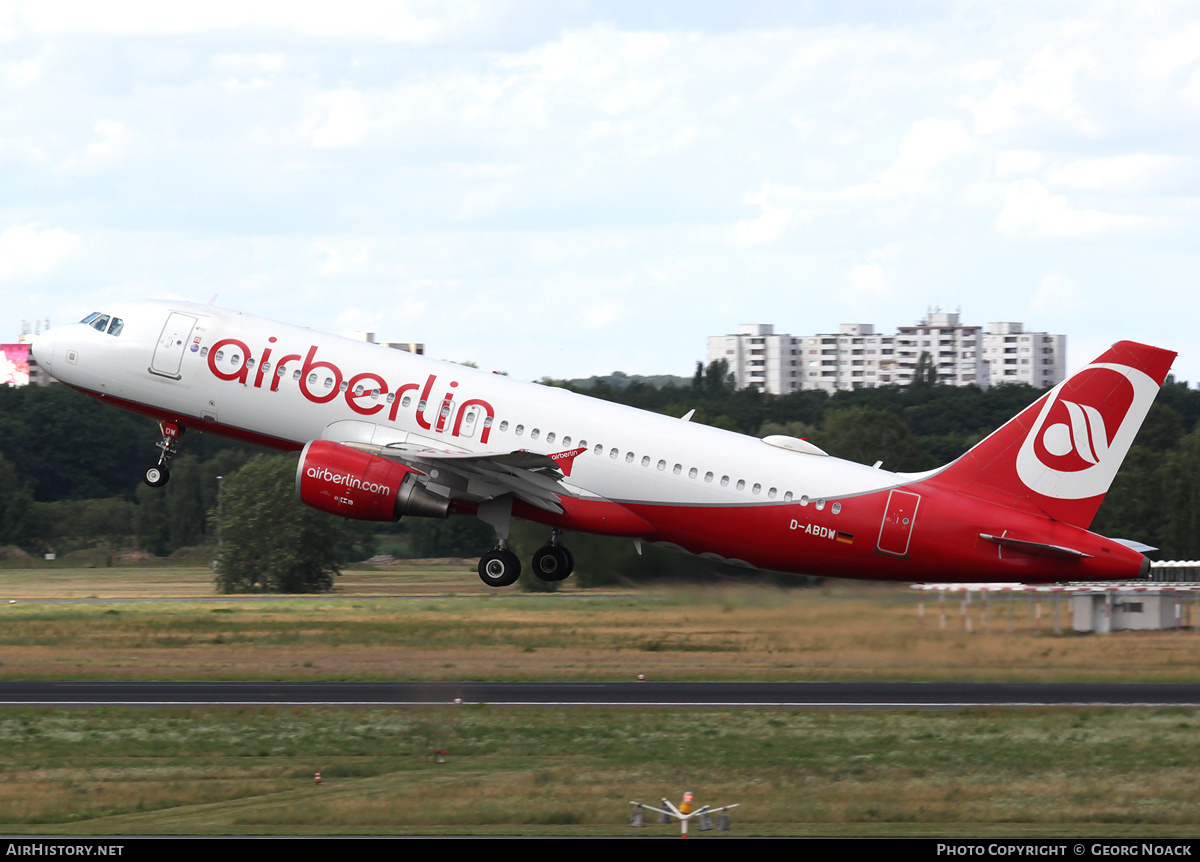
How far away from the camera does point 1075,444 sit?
36656 mm

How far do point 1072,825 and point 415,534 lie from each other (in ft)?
281

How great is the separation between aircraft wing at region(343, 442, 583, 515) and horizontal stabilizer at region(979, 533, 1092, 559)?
1067cm

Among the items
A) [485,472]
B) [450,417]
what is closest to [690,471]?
[485,472]

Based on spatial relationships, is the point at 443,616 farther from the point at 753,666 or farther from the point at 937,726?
the point at 937,726

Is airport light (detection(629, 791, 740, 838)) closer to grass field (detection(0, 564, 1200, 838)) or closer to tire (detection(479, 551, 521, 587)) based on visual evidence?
grass field (detection(0, 564, 1200, 838))

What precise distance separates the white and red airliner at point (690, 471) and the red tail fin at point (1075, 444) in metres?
0.04

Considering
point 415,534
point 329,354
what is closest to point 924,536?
point 329,354

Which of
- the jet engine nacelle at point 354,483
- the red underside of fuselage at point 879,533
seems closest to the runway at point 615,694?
the red underside of fuselage at point 879,533

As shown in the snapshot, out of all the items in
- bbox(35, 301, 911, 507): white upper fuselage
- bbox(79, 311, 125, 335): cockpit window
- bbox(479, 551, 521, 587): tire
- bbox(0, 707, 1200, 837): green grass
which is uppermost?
bbox(79, 311, 125, 335): cockpit window

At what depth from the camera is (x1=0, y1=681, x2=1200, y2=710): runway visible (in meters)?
36.7

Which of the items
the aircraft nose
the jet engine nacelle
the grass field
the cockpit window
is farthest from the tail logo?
the aircraft nose

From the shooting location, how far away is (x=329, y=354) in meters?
37.2

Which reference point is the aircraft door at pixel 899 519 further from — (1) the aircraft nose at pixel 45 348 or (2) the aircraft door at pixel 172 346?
(1) the aircraft nose at pixel 45 348

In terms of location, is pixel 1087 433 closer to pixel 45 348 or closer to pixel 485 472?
pixel 485 472
